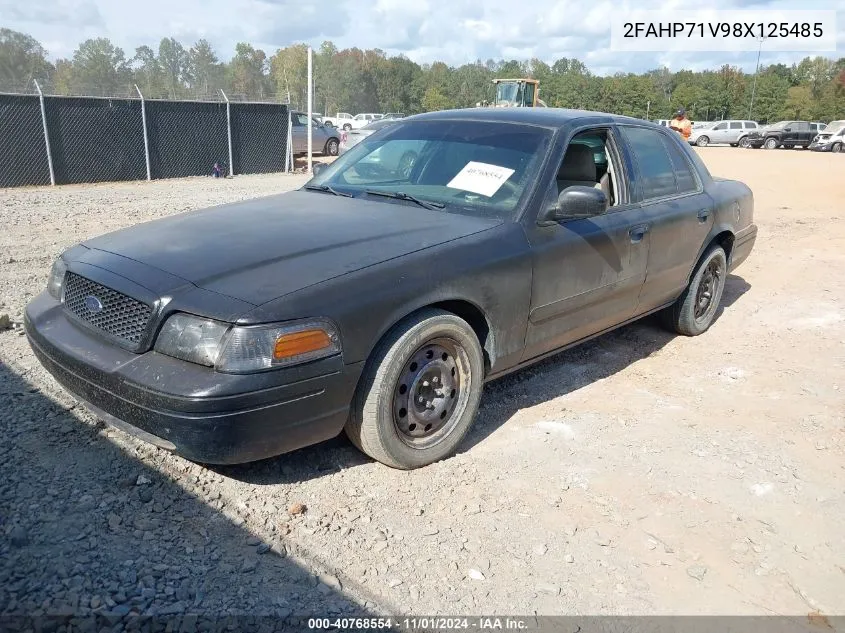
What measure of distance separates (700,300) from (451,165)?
2820mm

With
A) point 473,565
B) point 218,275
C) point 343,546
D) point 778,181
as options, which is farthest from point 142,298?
point 778,181

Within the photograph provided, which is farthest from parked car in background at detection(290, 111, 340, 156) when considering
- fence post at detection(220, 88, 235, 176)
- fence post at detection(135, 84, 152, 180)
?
fence post at detection(135, 84, 152, 180)

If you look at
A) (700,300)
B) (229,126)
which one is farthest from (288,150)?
(700,300)

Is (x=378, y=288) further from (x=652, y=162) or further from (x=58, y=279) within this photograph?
(x=652, y=162)

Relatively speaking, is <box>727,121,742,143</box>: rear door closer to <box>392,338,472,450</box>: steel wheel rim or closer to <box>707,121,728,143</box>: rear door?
<box>707,121,728,143</box>: rear door

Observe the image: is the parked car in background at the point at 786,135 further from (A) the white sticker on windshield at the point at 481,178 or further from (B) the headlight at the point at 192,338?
(B) the headlight at the point at 192,338

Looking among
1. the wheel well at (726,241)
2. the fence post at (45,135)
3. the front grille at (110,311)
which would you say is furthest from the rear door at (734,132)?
the front grille at (110,311)

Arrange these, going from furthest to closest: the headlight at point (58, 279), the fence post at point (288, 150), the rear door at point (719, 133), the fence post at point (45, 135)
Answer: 1. the rear door at point (719, 133)
2. the fence post at point (288, 150)
3. the fence post at point (45, 135)
4. the headlight at point (58, 279)

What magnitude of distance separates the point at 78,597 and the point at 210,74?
83.7 metres

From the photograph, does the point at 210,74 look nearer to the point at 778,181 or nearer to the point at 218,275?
the point at 778,181

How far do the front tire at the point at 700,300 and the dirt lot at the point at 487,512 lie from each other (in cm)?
91

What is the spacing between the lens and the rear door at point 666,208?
15.2 ft

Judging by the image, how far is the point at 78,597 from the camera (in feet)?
7.72

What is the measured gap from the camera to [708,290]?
19.0 ft
